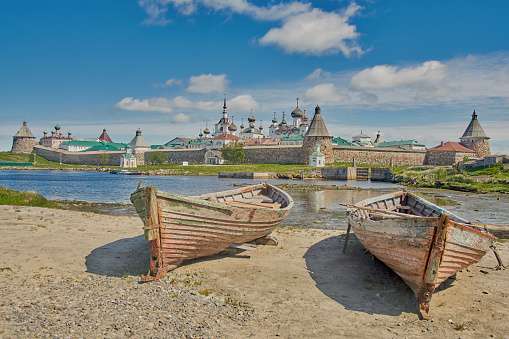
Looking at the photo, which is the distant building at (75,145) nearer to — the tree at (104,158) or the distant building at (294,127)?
the tree at (104,158)

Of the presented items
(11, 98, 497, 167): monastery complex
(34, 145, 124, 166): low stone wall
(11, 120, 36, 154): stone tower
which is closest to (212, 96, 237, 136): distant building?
(11, 98, 497, 167): monastery complex

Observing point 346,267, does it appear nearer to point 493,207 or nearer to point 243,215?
point 243,215

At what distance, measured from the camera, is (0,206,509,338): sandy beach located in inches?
192

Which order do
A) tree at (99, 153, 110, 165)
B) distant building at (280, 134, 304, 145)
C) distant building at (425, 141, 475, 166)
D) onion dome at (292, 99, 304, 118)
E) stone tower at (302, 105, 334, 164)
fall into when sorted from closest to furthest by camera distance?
stone tower at (302, 105, 334, 164), distant building at (425, 141, 475, 166), distant building at (280, 134, 304, 145), tree at (99, 153, 110, 165), onion dome at (292, 99, 304, 118)

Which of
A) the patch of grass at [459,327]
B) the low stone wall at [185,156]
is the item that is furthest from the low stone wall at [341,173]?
the patch of grass at [459,327]

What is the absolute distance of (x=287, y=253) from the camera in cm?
876

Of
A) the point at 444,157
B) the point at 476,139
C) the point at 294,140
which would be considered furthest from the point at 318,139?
the point at 476,139

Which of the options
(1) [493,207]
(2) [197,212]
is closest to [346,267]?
(2) [197,212]

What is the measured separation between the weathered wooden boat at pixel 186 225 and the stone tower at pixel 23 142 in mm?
128723

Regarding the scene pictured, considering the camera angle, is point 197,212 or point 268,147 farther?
point 268,147

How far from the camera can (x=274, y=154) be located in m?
77.4

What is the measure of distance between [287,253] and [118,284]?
13.3 feet

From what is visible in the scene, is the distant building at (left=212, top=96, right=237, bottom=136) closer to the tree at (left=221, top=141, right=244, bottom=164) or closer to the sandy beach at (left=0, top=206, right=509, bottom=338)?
the tree at (left=221, top=141, right=244, bottom=164)

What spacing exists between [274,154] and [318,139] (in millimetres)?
13136
